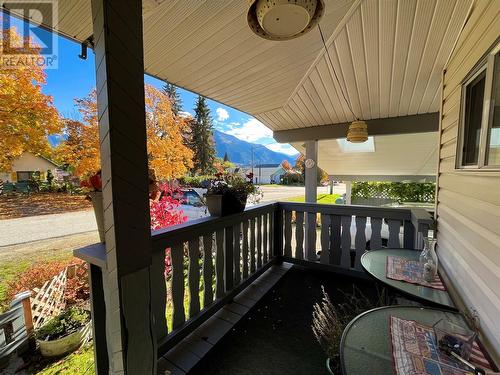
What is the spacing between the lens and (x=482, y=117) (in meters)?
1.32

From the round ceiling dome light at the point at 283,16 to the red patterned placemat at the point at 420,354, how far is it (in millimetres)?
1323

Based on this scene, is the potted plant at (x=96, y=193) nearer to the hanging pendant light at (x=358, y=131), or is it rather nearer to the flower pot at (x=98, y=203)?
the flower pot at (x=98, y=203)

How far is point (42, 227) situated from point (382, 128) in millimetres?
8564

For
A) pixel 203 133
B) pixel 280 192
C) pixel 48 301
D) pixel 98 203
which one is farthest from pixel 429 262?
pixel 203 133

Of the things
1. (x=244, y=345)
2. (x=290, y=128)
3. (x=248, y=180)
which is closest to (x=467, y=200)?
(x=248, y=180)

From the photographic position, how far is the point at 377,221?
101 inches

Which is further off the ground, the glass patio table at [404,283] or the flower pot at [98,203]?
the flower pot at [98,203]

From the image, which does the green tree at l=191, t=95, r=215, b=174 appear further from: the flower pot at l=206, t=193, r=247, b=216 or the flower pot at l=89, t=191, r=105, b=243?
the flower pot at l=89, t=191, r=105, b=243

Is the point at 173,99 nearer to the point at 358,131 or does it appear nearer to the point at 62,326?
the point at 358,131

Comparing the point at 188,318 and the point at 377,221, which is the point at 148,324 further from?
the point at 377,221

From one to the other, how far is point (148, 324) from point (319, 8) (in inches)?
62.1

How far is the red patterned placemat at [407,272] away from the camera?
4.56ft

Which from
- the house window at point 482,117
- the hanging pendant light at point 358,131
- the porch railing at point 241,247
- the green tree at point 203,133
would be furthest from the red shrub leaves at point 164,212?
the green tree at point 203,133

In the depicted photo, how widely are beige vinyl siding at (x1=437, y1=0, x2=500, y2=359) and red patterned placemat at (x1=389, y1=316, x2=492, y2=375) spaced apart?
0.24m
